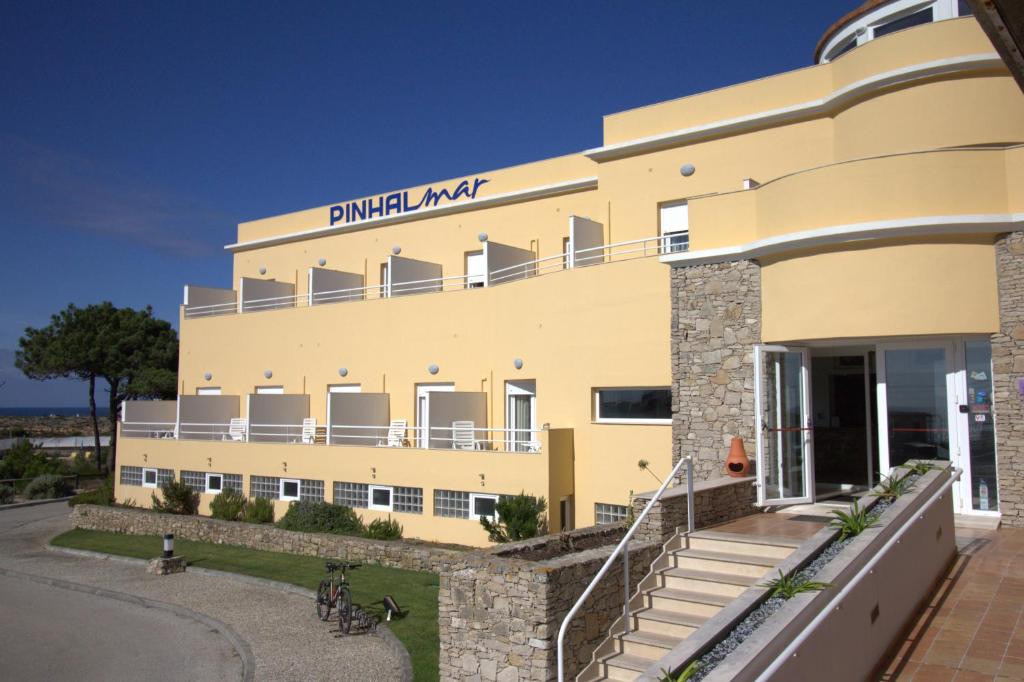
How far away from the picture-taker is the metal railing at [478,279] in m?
18.5

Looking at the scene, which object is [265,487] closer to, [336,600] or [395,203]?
[395,203]

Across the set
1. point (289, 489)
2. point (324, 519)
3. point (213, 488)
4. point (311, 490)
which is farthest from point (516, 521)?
point (213, 488)

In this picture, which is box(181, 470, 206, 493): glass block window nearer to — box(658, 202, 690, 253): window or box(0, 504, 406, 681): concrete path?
box(0, 504, 406, 681): concrete path

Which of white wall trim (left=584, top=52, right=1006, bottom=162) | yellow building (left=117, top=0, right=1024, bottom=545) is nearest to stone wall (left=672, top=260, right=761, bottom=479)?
yellow building (left=117, top=0, right=1024, bottom=545)

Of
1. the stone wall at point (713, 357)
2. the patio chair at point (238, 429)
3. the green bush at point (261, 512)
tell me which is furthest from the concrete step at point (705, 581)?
the patio chair at point (238, 429)

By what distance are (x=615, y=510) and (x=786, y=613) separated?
36.9 feet

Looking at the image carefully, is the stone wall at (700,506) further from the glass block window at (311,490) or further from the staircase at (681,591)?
the glass block window at (311,490)

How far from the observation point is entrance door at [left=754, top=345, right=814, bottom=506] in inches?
481

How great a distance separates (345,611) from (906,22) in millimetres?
15669

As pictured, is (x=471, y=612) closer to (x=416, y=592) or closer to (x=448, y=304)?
(x=416, y=592)

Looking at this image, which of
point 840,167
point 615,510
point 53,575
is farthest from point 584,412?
point 53,575

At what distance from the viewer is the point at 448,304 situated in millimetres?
20844

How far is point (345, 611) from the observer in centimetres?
1254

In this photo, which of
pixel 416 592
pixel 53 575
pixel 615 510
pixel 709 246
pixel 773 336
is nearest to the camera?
pixel 773 336
